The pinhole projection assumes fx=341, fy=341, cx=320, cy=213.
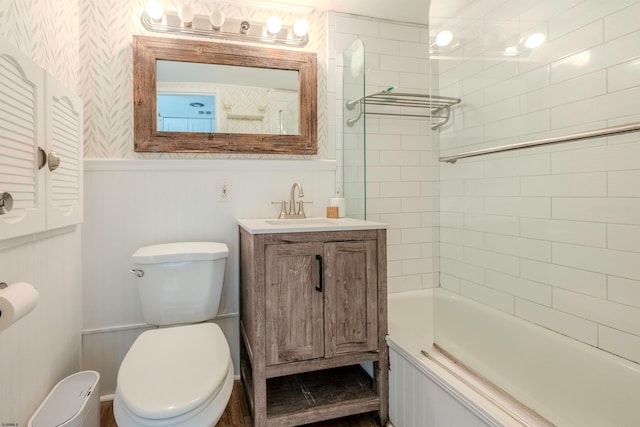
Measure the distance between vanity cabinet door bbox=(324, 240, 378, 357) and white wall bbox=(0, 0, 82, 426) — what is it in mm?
1056

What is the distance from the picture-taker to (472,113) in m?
1.96

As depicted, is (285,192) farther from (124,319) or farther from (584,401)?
(584,401)

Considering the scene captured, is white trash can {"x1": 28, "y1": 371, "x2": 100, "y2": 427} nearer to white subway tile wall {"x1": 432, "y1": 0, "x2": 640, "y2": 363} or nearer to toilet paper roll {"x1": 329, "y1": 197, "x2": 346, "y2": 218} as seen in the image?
toilet paper roll {"x1": 329, "y1": 197, "x2": 346, "y2": 218}

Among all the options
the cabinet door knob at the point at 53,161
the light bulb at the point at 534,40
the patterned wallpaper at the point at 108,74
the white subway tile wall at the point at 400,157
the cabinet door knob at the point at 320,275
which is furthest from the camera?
the white subway tile wall at the point at 400,157

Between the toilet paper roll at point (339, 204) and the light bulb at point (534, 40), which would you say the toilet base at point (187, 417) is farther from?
the light bulb at point (534, 40)

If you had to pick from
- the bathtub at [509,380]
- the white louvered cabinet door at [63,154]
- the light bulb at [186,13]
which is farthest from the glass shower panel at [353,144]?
the white louvered cabinet door at [63,154]

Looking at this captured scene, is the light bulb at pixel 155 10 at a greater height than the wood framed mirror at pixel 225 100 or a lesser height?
greater

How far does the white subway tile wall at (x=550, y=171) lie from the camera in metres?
1.32

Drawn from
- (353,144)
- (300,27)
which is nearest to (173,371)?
(353,144)

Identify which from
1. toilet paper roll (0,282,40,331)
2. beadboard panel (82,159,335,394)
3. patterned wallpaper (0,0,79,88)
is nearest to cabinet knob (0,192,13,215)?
toilet paper roll (0,282,40,331)

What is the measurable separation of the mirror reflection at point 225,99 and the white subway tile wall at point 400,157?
34 centimetres

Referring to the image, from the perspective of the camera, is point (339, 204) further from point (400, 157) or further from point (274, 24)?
point (274, 24)

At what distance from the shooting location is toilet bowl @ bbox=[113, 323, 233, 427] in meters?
0.99

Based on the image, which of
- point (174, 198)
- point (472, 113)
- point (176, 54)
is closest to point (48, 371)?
point (174, 198)
